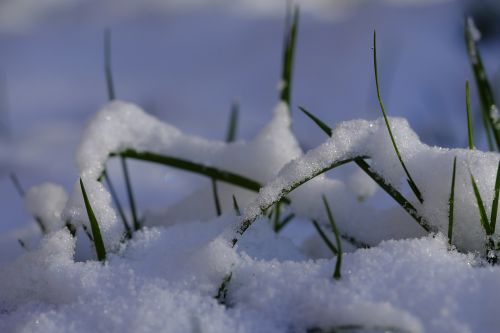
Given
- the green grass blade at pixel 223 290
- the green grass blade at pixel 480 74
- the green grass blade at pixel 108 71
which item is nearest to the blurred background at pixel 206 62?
the green grass blade at pixel 108 71

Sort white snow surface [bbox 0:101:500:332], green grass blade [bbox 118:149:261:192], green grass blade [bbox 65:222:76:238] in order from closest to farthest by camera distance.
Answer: white snow surface [bbox 0:101:500:332], green grass blade [bbox 65:222:76:238], green grass blade [bbox 118:149:261:192]

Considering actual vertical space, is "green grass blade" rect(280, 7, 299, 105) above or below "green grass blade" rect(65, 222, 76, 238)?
above

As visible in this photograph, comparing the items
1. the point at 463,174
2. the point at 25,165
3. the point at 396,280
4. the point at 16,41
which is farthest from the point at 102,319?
the point at 16,41

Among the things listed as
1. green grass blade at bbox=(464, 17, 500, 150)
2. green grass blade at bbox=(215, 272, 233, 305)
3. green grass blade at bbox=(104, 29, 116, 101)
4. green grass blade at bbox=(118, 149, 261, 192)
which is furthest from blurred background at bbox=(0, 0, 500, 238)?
green grass blade at bbox=(215, 272, 233, 305)

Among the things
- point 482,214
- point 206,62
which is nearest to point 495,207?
point 482,214

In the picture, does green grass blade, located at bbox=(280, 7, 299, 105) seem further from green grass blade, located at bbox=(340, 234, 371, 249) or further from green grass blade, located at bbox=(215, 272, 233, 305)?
green grass blade, located at bbox=(215, 272, 233, 305)

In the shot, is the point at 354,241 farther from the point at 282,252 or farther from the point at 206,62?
the point at 206,62

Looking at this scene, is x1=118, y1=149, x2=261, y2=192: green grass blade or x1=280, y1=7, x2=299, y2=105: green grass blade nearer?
x1=118, y1=149, x2=261, y2=192: green grass blade
